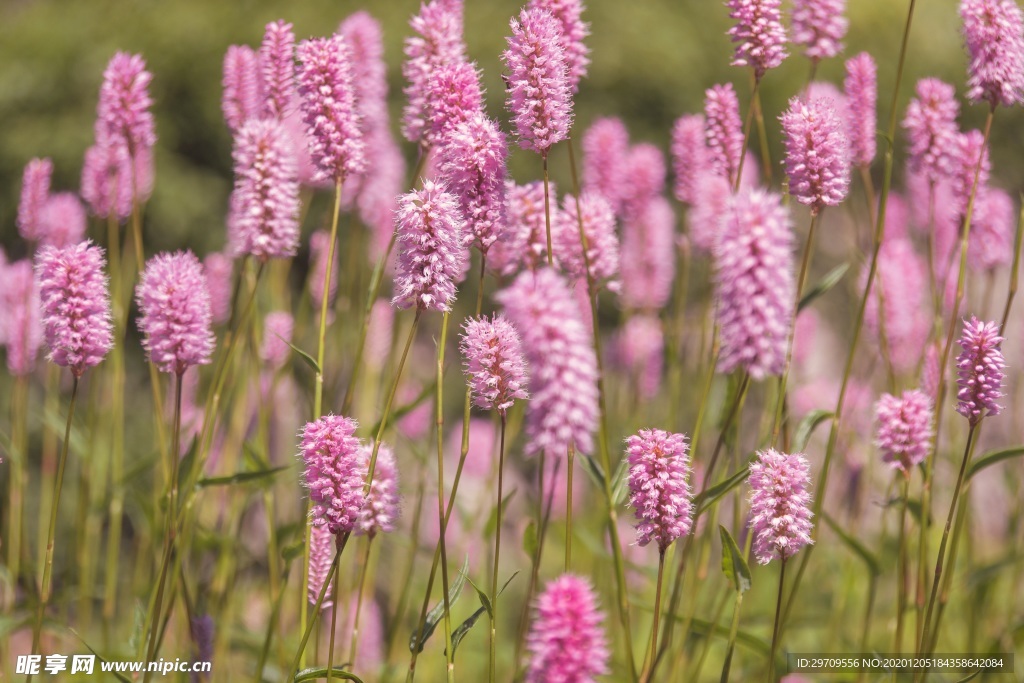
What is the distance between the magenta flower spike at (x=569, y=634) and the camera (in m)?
1.23

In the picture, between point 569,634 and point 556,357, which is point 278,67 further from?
point 569,634

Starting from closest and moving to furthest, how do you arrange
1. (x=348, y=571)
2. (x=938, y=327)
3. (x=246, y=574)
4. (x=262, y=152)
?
(x=262, y=152) → (x=938, y=327) → (x=348, y=571) → (x=246, y=574)

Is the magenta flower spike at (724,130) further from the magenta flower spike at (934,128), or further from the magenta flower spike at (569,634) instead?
the magenta flower spike at (569,634)

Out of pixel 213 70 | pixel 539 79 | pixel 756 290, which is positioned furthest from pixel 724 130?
pixel 213 70

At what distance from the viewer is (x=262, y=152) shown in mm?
2066

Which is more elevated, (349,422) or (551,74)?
(551,74)

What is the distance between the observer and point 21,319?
282 cm

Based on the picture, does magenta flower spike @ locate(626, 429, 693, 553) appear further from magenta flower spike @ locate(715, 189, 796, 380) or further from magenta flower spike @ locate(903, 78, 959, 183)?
magenta flower spike @ locate(903, 78, 959, 183)

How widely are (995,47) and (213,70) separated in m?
3.41

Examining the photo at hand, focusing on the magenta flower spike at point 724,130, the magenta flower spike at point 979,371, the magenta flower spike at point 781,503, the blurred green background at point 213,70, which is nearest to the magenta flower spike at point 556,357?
the magenta flower spike at point 781,503

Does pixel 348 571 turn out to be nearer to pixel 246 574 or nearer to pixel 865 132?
pixel 246 574

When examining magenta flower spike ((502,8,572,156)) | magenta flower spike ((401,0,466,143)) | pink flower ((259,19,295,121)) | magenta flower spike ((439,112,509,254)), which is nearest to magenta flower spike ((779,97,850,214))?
A: magenta flower spike ((502,8,572,156))

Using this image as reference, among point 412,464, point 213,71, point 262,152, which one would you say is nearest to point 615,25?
point 213,71

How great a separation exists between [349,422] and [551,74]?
668 millimetres
